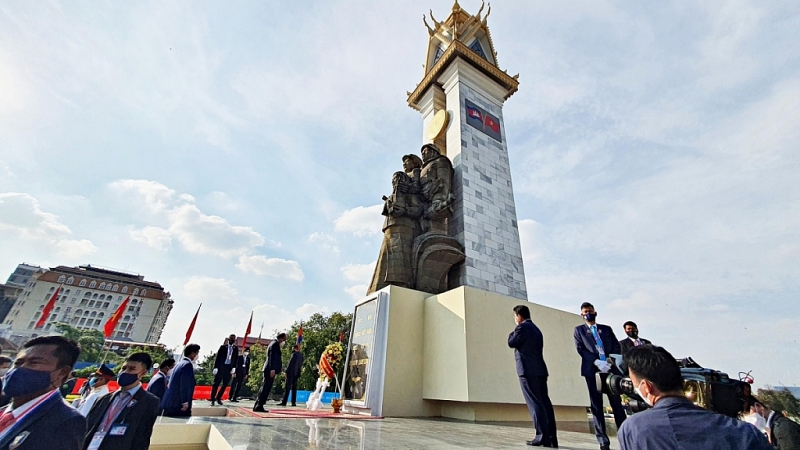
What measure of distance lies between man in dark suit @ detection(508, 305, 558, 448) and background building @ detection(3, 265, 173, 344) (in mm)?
50498

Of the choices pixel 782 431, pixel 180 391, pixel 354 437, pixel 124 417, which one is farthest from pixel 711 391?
pixel 180 391

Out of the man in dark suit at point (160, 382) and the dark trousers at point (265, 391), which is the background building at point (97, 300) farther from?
the man in dark suit at point (160, 382)

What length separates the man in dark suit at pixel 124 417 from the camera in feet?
6.67

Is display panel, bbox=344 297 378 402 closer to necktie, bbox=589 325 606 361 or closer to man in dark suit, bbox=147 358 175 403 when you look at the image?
man in dark suit, bbox=147 358 175 403

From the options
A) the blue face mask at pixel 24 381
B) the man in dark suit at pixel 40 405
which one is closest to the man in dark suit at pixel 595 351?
the man in dark suit at pixel 40 405

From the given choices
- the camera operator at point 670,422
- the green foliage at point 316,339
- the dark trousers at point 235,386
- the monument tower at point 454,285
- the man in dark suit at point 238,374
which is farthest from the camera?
the green foliage at point 316,339

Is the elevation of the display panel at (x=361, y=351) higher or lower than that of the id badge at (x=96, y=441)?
higher

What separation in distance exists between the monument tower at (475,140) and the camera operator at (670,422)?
7301 mm

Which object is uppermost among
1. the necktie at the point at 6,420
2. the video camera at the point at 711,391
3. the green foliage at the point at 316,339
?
the green foliage at the point at 316,339

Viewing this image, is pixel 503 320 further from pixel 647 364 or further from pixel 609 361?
pixel 647 364

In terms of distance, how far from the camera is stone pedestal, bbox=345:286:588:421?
21.0 feet

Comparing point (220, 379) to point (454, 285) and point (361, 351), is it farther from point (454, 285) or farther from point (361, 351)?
point (454, 285)

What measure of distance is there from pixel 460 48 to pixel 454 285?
8703mm

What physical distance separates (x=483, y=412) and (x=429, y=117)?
993 cm
